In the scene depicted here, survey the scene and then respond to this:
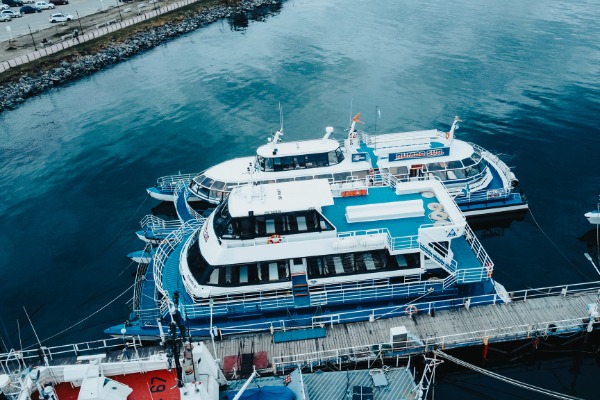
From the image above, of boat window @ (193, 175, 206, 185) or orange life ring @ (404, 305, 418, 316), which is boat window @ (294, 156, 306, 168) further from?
orange life ring @ (404, 305, 418, 316)

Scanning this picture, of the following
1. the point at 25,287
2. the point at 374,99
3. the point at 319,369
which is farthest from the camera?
the point at 374,99

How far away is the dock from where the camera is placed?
992 inches

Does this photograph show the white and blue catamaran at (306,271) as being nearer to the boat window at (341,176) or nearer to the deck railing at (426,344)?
the deck railing at (426,344)

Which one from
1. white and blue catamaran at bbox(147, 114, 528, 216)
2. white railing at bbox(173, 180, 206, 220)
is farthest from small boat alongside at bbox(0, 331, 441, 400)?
white and blue catamaran at bbox(147, 114, 528, 216)

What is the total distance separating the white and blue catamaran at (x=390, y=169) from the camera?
39.1 meters

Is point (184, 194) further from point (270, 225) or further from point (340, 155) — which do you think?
point (270, 225)

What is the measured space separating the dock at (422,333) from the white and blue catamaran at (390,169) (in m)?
13.0

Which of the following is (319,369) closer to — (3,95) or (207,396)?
(207,396)

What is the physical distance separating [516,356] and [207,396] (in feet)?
59.8

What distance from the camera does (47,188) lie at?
48062mm

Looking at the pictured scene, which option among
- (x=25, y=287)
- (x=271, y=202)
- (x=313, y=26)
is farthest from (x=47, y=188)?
(x=313, y=26)

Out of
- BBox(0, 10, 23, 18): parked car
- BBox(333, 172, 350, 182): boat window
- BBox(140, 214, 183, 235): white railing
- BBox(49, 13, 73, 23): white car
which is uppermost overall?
BBox(0, 10, 23, 18): parked car

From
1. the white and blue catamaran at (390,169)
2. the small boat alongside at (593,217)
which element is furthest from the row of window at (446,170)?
the small boat alongside at (593,217)

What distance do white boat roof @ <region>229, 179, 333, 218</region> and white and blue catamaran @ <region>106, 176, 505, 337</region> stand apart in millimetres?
63
